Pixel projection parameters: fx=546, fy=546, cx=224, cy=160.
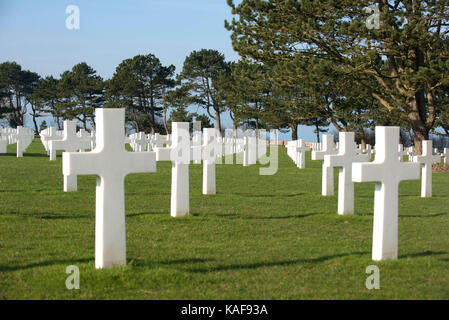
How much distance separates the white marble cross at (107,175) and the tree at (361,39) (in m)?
16.2

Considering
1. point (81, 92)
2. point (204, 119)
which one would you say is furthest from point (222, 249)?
point (81, 92)

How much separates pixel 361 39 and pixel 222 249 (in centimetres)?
1712

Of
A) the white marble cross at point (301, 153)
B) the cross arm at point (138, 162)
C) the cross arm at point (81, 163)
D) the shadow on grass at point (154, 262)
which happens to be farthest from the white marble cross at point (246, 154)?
the cross arm at point (81, 163)

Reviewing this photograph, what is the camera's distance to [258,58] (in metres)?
24.1

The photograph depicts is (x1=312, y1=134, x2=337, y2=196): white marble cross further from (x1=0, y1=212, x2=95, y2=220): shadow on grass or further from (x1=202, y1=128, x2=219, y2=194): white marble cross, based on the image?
(x1=0, y1=212, x2=95, y2=220): shadow on grass

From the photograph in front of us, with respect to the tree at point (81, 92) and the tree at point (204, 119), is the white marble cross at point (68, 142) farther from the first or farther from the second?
the tree at point (81, 92)

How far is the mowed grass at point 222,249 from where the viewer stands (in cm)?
454

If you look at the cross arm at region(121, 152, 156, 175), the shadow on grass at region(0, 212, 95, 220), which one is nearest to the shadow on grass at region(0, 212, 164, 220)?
the shadow on grass at region(0, 212, 95, 220)

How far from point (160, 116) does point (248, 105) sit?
63.6 ft

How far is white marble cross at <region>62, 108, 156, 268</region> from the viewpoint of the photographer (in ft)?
16.0

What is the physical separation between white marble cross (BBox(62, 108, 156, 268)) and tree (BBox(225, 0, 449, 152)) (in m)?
16.2
